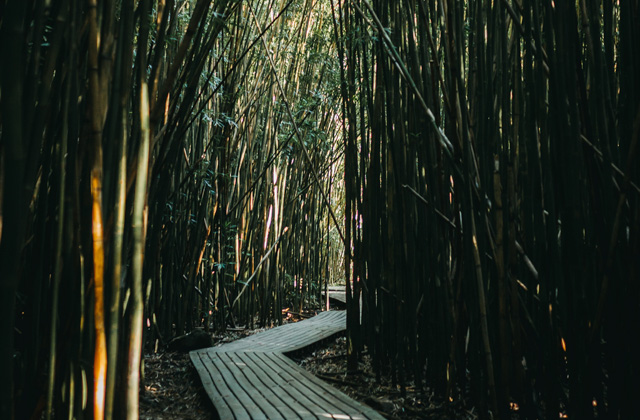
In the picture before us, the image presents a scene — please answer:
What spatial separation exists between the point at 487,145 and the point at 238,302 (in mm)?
2384

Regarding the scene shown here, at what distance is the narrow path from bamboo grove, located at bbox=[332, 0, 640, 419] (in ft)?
0.91

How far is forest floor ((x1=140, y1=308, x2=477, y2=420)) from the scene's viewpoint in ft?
5.27

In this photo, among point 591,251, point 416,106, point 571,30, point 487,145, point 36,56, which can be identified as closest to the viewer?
point 36,56

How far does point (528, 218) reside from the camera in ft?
4.15

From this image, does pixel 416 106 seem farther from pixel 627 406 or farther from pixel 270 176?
pixel 270 176

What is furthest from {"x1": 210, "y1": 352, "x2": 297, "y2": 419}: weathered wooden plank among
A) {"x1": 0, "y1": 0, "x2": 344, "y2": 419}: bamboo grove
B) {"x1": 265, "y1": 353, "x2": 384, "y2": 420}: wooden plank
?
{"x1": 0, "y1": 0, "x2": 344, "y2": 419}: bamboo grove

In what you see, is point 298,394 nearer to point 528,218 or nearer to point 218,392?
point 218,392

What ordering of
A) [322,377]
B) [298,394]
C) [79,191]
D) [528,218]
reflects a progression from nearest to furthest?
[79,191], [528,218], [298,394], [322,377]

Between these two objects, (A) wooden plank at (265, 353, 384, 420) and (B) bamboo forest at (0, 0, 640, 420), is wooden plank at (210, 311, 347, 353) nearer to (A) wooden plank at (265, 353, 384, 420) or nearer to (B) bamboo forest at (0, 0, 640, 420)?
(B) bamboo forest at (0, 0, 640, 420)

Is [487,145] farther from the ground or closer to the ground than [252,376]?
farther from the ground

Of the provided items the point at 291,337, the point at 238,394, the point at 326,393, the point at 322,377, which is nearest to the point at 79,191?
the point at 238,394

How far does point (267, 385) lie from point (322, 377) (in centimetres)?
46

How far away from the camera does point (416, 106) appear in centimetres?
168

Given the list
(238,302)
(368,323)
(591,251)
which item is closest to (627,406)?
(591,251)
